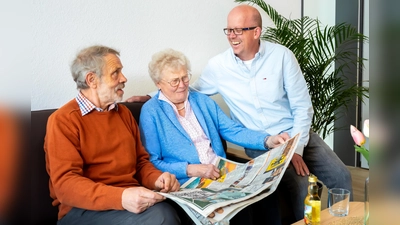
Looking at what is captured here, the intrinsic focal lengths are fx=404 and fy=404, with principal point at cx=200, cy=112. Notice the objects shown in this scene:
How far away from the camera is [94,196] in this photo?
56.5 inches

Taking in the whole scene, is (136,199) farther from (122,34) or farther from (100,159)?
(122,34)

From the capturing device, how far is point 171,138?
196cm

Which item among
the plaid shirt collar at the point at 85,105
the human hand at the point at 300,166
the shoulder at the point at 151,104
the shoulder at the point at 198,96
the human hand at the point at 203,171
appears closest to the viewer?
the plaid shirt collar at the point at 85,105

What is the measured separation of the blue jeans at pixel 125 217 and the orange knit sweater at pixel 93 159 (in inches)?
1.4

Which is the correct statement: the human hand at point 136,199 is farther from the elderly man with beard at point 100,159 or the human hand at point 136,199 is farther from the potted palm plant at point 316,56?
the potted palm plant at point 316,56

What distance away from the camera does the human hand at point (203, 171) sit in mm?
1864

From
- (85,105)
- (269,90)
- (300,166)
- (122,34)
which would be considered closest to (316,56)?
(269,90)

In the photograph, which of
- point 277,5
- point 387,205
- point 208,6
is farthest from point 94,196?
point 277,5

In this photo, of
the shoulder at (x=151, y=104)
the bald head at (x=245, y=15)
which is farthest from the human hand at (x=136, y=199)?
the bald head at (x=245, y=15)

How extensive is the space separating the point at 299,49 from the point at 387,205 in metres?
2.75

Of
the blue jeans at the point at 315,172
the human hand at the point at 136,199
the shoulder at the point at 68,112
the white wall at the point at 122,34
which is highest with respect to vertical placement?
the white wall at the point at 122,34

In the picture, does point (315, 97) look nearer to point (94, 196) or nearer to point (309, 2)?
point (309, 2)

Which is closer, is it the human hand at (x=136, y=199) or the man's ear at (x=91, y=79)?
the human hand at (x=136, y=199)

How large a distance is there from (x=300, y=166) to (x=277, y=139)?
210 millimetres
